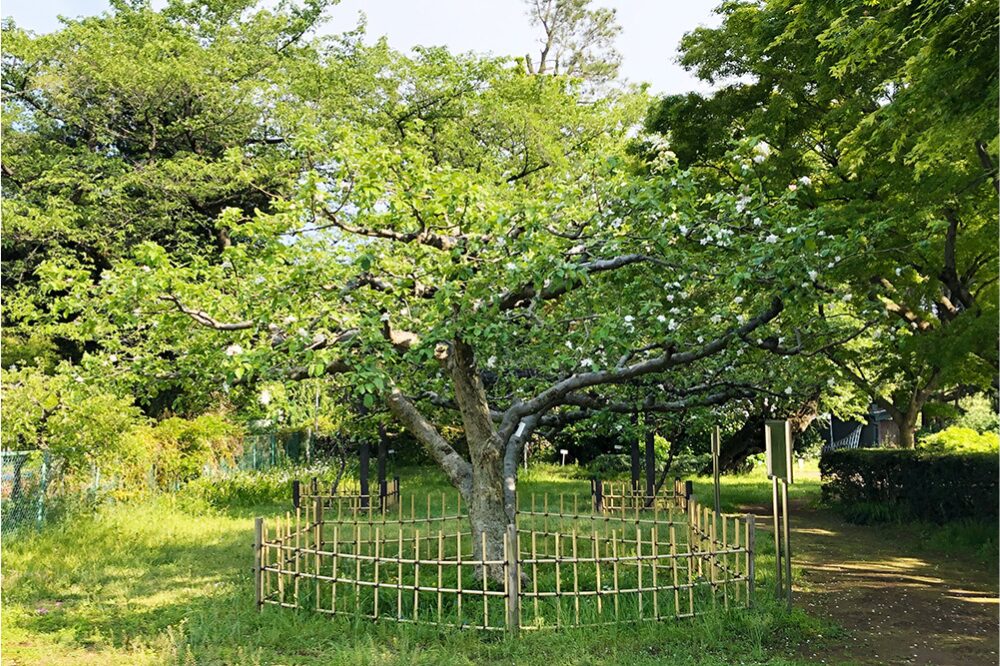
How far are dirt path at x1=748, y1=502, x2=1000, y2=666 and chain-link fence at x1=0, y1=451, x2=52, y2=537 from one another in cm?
1099

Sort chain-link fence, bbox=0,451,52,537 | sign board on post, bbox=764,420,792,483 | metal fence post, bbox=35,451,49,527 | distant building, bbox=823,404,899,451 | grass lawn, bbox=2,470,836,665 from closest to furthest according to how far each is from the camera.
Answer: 1. grass lawn, bbox=2,470,836,665
2. sign board on post, bbox=764,420,792,483
3. chain-link fence, bbox=0,451,52,537
4. metal fence post, bbox=35,451,49,527
5. distant building, bbox=823,404,899,451

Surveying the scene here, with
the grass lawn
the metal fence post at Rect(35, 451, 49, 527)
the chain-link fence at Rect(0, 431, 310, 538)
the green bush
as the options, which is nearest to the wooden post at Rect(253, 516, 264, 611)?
the grass lawn

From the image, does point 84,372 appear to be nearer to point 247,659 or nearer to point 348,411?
point 247,659

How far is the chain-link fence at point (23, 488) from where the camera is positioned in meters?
12.0

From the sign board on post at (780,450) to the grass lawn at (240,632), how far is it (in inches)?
50.3

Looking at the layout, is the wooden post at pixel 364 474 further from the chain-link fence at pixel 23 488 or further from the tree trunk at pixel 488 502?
the tree trunk at pixel 488 502

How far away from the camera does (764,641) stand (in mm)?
7059

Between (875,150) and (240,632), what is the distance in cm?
944

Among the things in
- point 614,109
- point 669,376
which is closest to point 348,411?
point 669,376

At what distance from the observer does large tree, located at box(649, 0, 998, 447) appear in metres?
6.34

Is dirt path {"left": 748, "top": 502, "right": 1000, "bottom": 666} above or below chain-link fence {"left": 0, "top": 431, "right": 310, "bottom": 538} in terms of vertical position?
below

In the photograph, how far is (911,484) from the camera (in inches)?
575

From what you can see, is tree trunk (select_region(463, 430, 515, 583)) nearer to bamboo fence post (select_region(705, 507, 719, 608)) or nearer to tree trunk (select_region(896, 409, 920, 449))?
bamboo fence post (select_region(705, 507, 719, 608))

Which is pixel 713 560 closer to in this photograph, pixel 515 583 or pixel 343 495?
pixel 515 583
